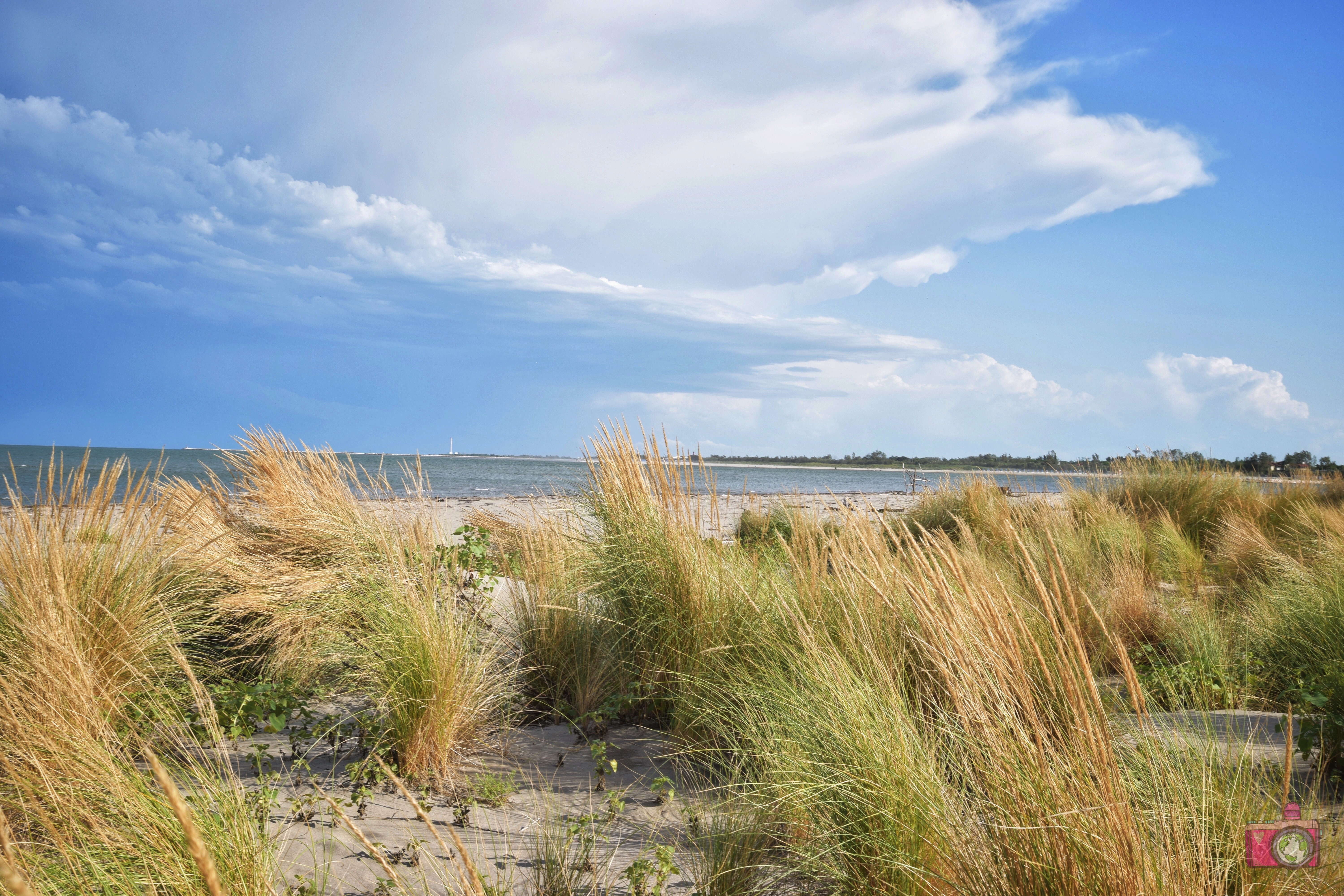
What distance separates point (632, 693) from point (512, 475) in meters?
43.4

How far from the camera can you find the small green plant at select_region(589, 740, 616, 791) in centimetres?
259

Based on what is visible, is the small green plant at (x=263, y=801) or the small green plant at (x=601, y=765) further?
the small green plant at (x=601, y=765)

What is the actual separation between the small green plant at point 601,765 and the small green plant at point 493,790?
0.31 meters

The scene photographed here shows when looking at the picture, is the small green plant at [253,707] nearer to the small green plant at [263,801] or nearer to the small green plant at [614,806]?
the small green plant at [263,801]

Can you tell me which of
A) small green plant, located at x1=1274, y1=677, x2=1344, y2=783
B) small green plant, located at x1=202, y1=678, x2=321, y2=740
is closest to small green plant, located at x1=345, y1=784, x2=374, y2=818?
small green plant, located at x1=202, y1=678, x2=321, y2=740

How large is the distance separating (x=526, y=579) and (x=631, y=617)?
924 mm

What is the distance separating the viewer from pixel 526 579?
159 inches

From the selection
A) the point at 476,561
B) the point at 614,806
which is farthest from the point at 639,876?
the point at 476,561

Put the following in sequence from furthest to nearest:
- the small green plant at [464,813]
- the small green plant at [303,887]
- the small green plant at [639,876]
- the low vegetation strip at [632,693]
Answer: the small green plant at [464,813], the small green plant at [639,876], the small green plant at [303,887], the low vegetation strip at [632,693]

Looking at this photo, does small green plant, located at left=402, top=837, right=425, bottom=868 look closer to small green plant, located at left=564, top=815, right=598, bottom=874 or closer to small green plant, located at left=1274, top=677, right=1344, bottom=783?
small green plant, located at left=564, top=815, right=598, bottom=874

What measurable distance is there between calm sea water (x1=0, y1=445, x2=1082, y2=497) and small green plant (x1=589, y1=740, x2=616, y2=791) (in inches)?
52.7

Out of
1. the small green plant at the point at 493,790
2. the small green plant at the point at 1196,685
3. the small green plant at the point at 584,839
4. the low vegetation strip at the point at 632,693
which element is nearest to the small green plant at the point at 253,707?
the low vegetation strip at the point at 632,693

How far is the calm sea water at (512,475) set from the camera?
17.1 ft

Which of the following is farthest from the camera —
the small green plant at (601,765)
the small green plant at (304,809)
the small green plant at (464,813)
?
the small green plant at (601,765)
